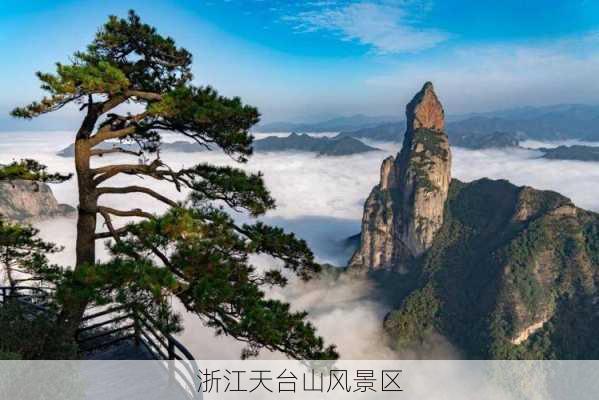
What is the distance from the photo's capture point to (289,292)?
12162cm

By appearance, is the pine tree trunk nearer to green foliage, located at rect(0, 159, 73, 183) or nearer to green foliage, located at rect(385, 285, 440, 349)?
green foliage, located at rect(0, 159, 73, 183)

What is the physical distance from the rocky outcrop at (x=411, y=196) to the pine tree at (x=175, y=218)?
122803 millimetres

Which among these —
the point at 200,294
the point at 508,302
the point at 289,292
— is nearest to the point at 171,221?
the point at 200,294

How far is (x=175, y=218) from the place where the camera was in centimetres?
642

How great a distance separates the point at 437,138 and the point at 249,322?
14052 cm

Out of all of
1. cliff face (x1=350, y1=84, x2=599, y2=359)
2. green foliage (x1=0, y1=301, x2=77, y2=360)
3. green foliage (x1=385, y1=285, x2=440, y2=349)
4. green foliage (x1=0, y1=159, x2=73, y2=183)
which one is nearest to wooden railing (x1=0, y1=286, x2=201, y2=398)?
green foliage (x1=0, y1=301, x2=77, y2=360)

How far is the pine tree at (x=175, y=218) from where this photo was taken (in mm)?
6258

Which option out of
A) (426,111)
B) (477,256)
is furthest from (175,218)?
(426,111)

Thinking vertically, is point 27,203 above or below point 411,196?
below

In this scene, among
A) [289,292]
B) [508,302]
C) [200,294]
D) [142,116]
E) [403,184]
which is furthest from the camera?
[403,184]

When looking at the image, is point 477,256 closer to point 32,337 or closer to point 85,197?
point 85,197

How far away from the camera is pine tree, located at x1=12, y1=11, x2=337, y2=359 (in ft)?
20.5

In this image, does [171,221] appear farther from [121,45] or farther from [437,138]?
[437,138]

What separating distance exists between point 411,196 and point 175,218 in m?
128
